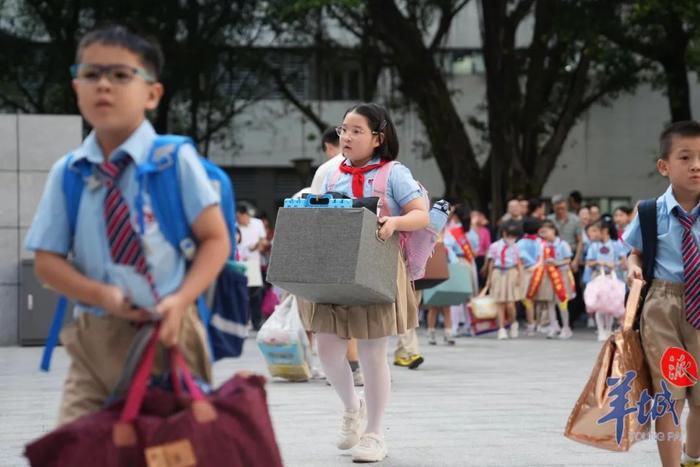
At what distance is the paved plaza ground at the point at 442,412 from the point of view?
22.6ft

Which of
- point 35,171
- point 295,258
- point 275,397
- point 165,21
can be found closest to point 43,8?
point 165,21

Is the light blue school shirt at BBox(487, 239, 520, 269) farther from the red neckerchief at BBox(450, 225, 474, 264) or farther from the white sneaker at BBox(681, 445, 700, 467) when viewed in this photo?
the white sneaker at BBox(681, 445, 700, 467)

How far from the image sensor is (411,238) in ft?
22.9

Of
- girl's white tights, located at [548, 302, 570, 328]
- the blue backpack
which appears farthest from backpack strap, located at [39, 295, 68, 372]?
girl's white tights, located at [548, 302, 570, 328]

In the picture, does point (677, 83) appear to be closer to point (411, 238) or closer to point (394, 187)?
point (411, 238)

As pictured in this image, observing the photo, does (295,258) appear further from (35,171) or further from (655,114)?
(655,114)

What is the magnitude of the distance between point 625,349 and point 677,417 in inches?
15.0

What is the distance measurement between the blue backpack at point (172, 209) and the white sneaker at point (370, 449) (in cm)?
273

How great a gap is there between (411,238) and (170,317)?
3.50 meters

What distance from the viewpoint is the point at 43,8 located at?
28.8m

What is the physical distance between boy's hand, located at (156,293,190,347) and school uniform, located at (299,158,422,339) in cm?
316

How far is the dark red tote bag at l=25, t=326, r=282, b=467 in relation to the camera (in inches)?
134

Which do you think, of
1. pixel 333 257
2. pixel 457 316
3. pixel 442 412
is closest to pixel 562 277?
pixel 457 316

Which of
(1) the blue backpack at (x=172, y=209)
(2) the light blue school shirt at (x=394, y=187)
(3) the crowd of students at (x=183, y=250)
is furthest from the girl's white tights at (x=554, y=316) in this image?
(1) the blue backpack at (x=172, y=209)
